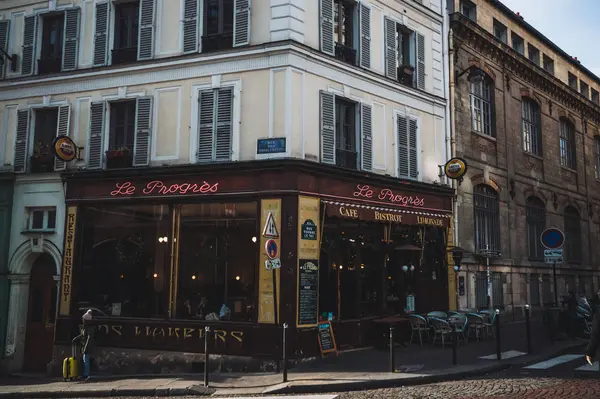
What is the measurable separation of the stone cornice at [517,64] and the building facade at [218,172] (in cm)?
270

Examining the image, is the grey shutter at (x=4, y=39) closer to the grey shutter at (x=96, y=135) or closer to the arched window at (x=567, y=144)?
the grey shutter at (x=96, y=135)

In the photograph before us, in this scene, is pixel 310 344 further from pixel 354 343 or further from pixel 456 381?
pixel 456 381

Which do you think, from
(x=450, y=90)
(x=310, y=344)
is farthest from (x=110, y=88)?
(x=450, y=90)

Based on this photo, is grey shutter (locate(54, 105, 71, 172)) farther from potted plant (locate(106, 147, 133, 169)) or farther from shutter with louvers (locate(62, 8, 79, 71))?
potted plant (locate(106, 147, 133, 169))

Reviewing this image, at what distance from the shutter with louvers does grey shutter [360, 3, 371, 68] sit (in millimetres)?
7722

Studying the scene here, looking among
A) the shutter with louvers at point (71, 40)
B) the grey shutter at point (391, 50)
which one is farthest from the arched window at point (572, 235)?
the shutter with louvers at point (71, 40)

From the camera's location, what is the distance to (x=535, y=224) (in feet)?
75.7

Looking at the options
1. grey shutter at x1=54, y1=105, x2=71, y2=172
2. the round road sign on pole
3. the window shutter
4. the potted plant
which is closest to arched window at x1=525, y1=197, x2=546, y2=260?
the round road sign on pole

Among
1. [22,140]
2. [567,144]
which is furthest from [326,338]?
[567,144]

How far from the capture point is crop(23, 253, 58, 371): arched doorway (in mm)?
15883

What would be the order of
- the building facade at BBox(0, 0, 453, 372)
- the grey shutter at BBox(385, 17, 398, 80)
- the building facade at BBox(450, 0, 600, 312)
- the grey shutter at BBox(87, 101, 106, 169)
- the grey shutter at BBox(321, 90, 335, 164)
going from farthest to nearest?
the building facade at BBox(450, 0, 600, 312), the grey shutter at BBox(385, 17, 398, 80), the grey shutter at BBox(87, 101, 106, 169), the grey shutter at BBox(321, 90, 335, 164), the building facade at BBox(0, 0, 453, 372)

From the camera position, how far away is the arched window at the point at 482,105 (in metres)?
20.1

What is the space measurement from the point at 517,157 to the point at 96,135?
48.8 feet

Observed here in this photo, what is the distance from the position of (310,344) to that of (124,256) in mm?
5365
